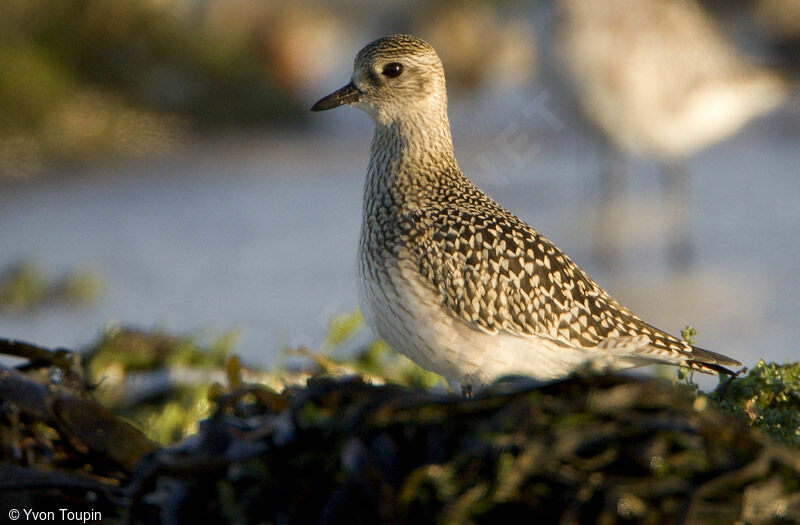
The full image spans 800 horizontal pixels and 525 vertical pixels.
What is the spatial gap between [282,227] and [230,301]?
1.22 meters

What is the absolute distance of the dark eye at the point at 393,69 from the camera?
380 cm

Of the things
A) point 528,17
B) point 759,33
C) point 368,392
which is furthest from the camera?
point 528,17

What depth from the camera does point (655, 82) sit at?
23.1 ft

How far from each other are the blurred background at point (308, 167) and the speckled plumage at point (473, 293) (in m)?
1.64

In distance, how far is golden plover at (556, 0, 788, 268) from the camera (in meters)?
6.97

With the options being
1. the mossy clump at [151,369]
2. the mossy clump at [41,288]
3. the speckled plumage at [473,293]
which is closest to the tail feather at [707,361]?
the speckled plumage at [473,293]

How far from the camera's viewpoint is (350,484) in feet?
5.91

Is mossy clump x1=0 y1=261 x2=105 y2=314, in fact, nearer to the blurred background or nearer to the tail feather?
the blurred background

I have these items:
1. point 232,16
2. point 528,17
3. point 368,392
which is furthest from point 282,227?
point 368,392

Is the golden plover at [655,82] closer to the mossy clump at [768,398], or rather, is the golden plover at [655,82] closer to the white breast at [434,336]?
the white breast at [434,336]

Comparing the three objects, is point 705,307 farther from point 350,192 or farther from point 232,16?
point 232,16

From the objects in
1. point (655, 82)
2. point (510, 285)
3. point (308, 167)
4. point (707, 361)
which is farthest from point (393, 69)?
point (308, 167)

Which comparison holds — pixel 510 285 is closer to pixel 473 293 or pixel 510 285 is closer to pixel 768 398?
pixel 473 293

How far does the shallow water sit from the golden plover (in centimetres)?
43
